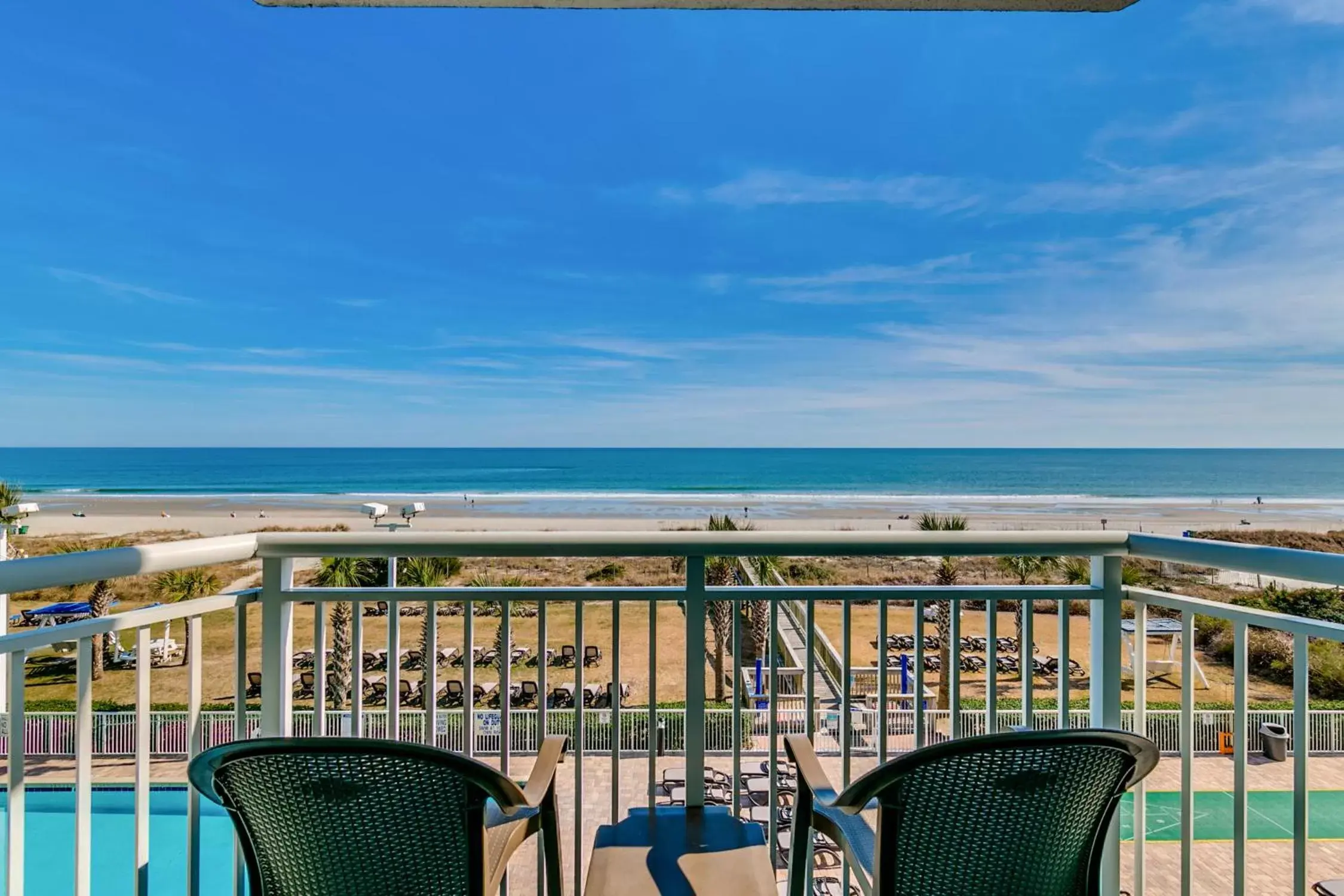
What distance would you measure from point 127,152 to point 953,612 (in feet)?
77.2

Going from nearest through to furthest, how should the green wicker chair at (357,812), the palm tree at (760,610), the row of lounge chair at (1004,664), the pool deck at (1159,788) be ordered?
the green wicker chair at (357,812), the pool deck at (1159,788), the palm tree at (760,610), the row of lounge chair at (1004,664)

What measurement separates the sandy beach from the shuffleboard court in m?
8.86

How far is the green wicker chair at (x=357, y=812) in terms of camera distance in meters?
0.86

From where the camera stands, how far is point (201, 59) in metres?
11.4

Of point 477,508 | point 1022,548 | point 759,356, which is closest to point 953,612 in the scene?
point 1022,548

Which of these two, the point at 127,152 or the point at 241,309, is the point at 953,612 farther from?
the point at 241,309

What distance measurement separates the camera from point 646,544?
1523 millimetres

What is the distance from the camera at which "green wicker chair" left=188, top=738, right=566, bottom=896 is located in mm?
861

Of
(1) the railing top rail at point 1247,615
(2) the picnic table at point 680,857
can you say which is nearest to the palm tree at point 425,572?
(2) the picnic table at point 680,857

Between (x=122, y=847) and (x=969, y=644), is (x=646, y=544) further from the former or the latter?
(x=969, y=644)

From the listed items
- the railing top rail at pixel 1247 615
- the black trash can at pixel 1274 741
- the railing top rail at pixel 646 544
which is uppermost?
the railing top rail at pixel 646 544

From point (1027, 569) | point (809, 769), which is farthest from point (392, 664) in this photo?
point (1027, 569)

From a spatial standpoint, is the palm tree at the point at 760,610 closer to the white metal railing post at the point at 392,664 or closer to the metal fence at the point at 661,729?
the metal fence at the point at 661,729

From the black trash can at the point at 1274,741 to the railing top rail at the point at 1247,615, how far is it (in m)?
6.45
